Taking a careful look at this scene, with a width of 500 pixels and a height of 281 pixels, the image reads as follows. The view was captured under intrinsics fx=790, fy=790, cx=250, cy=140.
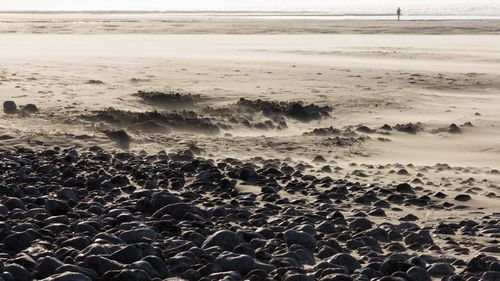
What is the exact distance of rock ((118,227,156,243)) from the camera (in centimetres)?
594

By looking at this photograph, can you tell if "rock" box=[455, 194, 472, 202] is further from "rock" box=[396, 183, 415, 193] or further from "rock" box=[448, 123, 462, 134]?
"rock" box=[448, 123, 462, 134]

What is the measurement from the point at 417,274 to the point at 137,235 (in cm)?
210

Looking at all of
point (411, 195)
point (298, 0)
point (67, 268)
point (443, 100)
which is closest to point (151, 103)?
point (443, 100)

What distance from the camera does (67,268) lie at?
4973mm

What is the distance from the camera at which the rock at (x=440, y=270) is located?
5.43 m

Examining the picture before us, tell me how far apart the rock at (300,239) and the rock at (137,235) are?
104cm

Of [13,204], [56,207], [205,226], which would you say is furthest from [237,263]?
[13,204]

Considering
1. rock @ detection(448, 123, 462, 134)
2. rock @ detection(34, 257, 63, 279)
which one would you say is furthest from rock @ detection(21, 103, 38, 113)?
rock @ detection(34, 257, 63, 279)

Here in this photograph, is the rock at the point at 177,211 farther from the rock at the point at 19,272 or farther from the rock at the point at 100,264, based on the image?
the rock at the point at 19,272

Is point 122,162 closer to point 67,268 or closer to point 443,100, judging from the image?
point 67,268

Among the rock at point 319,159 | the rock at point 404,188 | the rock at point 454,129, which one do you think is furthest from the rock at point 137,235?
the rock at point 454,129

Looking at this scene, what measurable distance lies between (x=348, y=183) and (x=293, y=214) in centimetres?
158

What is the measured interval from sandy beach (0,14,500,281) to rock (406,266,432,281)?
0.12 metres

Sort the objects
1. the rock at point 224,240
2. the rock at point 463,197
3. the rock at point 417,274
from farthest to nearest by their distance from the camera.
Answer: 1. the rock at point 463,197
2. the rock at point 224,240
3. the rock at point 417,274
